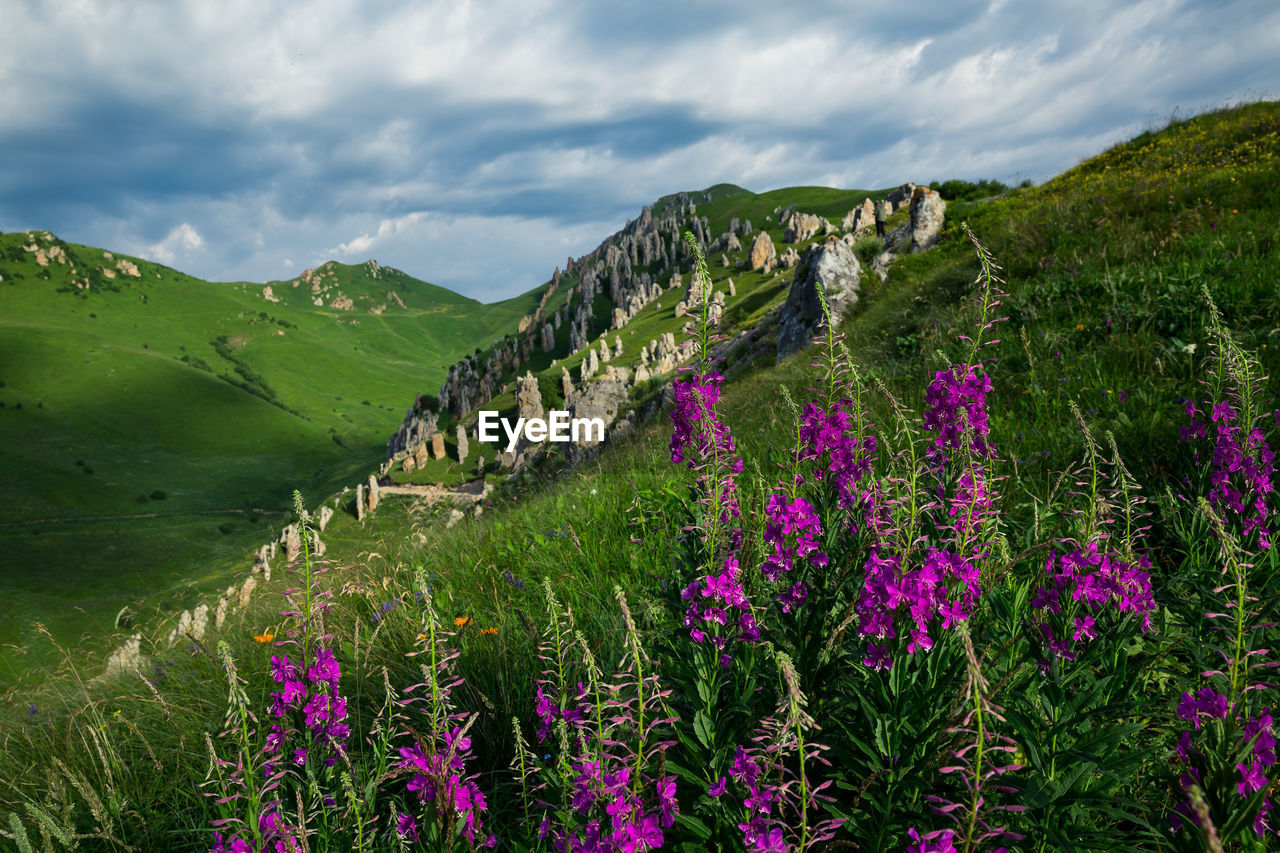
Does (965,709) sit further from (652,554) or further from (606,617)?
(652,554)

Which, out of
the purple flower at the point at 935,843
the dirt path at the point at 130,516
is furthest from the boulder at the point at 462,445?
the purple flower at the point at 935,843

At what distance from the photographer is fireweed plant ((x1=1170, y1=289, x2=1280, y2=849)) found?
1796 mm

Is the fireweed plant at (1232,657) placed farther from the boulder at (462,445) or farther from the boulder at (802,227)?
the boulder at (802,227)

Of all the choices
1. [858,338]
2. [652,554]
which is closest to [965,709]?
[652,554]

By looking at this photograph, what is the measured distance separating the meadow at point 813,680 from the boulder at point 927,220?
2231cm

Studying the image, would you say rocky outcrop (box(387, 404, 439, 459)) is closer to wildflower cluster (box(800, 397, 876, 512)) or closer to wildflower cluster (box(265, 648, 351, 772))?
wildflower cluster (box(265, 648, 351, 772))

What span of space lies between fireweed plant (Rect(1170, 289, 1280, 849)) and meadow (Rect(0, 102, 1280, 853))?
0.02 m

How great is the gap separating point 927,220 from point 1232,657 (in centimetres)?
2925

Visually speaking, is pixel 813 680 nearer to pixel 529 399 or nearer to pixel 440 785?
pixel 440 785

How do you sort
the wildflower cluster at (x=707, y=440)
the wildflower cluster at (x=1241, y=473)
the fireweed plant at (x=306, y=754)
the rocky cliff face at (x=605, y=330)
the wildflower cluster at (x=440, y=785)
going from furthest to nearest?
the rocky cliff face at (x=605, y=330) < the wildflower cluster at (x=1241, y=473) < the wildflower cluster at (x=707, y=440) < the fireweed plant at (x=306, y=754) < the wildflower cluster at (x=440, y=785)

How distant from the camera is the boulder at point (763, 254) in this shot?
135 m

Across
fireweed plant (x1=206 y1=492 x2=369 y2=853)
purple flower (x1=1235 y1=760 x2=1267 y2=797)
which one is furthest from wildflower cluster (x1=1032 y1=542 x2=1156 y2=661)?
fireweed plant (x1=206 y1=492 x2=369 y2=853)

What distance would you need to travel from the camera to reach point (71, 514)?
141375 millimetres

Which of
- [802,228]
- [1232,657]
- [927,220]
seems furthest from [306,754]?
[802,228]
